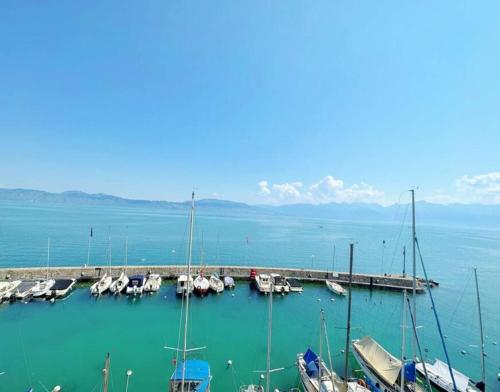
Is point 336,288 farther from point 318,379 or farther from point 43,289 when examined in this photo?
point 43,289

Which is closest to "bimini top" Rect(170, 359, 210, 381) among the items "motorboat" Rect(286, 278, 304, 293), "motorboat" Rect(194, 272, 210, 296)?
"motorboat" Rect(194, 272, 210, 296)

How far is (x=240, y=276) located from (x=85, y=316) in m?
24.6

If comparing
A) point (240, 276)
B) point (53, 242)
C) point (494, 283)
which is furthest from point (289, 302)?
point (53, 242)

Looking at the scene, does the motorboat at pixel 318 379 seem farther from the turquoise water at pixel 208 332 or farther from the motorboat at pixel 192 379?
the motorboat at pixel 192 379

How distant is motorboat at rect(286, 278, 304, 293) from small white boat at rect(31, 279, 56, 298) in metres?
35.2

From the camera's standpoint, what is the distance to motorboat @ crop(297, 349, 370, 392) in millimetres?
16938

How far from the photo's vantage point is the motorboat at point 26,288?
32.9 metres

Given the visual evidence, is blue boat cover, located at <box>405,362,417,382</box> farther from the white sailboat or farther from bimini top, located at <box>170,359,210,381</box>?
the white sailboat

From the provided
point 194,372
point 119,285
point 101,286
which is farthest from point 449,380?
point 101,286

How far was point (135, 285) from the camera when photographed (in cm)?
3753

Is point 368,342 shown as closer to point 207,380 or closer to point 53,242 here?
point 207,380

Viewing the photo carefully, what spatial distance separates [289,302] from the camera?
3762cm

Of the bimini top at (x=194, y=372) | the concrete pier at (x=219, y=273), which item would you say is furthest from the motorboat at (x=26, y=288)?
the bimini top at (x=194, y=372)

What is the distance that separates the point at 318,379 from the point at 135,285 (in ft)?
97.2
